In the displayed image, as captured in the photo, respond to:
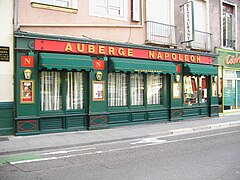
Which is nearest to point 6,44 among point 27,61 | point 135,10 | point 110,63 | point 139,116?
point 27,61

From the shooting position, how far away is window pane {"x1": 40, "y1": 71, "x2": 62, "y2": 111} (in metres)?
10.9

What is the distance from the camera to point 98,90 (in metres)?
11.8

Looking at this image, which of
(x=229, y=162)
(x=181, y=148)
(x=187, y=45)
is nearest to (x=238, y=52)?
(x=187, y=45)

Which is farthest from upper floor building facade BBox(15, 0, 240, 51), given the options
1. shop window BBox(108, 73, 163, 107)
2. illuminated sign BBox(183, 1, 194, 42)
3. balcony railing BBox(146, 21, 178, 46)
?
shop window BBox(108, 73, 163, 107)

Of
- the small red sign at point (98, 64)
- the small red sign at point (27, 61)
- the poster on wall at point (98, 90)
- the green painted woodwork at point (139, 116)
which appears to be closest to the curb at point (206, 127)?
the green painted woodwork at point (139, 116)

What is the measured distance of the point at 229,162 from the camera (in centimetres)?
634

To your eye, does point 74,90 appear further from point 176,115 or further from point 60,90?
point 176,115

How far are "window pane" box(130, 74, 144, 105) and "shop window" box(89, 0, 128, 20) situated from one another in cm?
290

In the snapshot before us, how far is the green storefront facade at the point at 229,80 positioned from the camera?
1738 cm

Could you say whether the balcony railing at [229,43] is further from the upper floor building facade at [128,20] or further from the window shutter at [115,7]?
the window shutter at [115,7]

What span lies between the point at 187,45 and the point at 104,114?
21.9 feet

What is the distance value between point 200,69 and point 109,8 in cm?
611

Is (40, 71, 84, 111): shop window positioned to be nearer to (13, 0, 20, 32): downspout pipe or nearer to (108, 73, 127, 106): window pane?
(108, 73, 127, 106): window pane

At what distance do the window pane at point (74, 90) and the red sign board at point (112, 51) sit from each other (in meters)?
1.07
